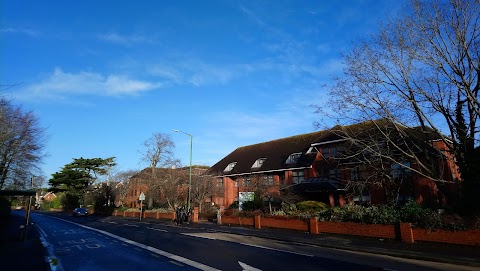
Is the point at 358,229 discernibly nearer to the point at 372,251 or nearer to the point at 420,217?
the point at 420,217

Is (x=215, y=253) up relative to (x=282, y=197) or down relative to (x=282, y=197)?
down

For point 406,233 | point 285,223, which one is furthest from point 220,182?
point 406,233

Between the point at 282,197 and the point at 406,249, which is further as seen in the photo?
the point at 282,197

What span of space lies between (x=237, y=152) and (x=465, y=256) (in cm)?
4378

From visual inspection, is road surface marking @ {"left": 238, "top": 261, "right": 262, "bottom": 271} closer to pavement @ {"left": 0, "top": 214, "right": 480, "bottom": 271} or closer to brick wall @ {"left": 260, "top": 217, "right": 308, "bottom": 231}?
pavement @ {"left": 0, "top": 214, "right": 480, "bottom": 271}

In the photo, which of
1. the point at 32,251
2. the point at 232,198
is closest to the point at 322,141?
the point at 232,198

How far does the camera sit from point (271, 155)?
45594 millimetres

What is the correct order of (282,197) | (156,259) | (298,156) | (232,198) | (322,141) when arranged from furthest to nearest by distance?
(232,198) → (298,156) → (322,141) → (282,197) → (156,259)

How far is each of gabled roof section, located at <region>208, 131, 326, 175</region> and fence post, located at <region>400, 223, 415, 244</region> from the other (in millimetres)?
21654

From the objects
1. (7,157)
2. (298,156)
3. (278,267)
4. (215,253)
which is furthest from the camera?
(298,156)

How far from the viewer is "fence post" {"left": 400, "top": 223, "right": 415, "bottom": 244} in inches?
609

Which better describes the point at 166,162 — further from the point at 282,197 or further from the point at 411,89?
the point at 411,89

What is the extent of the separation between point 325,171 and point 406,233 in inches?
853

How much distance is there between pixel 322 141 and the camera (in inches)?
1433
